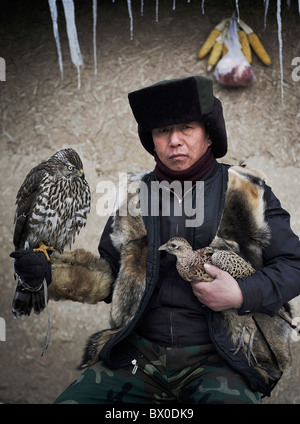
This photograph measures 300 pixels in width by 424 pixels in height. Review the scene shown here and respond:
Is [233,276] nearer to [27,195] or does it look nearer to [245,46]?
[27,195]

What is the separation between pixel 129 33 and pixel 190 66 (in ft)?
1.66

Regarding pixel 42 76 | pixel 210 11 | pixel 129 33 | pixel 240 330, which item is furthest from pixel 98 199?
pixel 240 330

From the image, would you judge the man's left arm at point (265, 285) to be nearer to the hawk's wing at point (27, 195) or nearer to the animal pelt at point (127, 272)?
the animal pelt at point (127, 272)

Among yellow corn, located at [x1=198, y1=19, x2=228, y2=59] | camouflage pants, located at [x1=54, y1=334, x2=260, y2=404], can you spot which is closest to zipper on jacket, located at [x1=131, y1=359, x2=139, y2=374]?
camouflage pants, located at [x1=54, y1=334, x2=260, y2=404]

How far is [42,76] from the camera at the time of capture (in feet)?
11.6

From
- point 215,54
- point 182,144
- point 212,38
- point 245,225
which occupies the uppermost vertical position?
point 212,38

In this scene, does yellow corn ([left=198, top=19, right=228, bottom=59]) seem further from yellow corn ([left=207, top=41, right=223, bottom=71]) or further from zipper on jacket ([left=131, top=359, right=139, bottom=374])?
zipper on jacket ([left=131, top=359, right=139, bottom=374])

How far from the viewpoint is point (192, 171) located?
1920mm

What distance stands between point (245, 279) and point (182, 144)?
1.91ft

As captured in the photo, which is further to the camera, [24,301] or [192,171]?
[24,301]

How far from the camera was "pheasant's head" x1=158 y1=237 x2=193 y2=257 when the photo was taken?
5.75 feet

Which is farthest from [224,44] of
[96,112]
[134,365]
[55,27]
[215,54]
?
[134,365]

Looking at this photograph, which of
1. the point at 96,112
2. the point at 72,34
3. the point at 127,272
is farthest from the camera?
the point at 96,112
